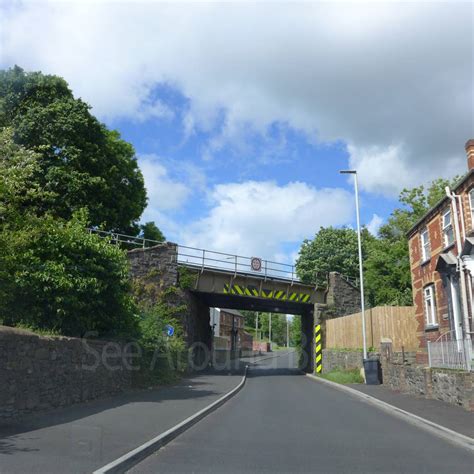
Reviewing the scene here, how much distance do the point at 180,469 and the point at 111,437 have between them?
222cm

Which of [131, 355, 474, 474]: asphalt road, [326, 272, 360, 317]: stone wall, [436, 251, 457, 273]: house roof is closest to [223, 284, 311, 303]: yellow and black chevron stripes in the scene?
[326, 272, 360, 317]: stone wall

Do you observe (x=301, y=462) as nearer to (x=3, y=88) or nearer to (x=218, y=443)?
(x=218, y=443)

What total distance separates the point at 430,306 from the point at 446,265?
388 cm

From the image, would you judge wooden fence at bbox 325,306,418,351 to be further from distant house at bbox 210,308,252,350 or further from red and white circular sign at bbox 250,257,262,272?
distant house at bbox 210,308,252,350

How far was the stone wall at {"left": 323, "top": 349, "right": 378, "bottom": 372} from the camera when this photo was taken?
2529cm

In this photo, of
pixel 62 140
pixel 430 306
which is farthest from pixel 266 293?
pixel 62 140

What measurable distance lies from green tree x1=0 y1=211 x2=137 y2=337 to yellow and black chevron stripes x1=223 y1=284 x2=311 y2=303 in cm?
1498

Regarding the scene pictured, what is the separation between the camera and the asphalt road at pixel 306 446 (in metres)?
7.12

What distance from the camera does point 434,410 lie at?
13.0 meters

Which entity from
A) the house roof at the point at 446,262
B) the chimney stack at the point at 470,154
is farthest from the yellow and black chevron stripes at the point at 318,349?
the chimney stack at the point at 470,154

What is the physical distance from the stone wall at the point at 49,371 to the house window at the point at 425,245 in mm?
14035

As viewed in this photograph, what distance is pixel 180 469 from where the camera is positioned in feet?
22.8

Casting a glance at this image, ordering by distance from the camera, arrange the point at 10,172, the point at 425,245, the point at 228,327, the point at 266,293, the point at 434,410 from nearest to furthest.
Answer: the point at 434,410
the point at 10,172
the point at 425,245
the point at 266,293
the point at 228,327

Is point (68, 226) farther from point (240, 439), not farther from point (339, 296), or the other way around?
point (339, 296)
